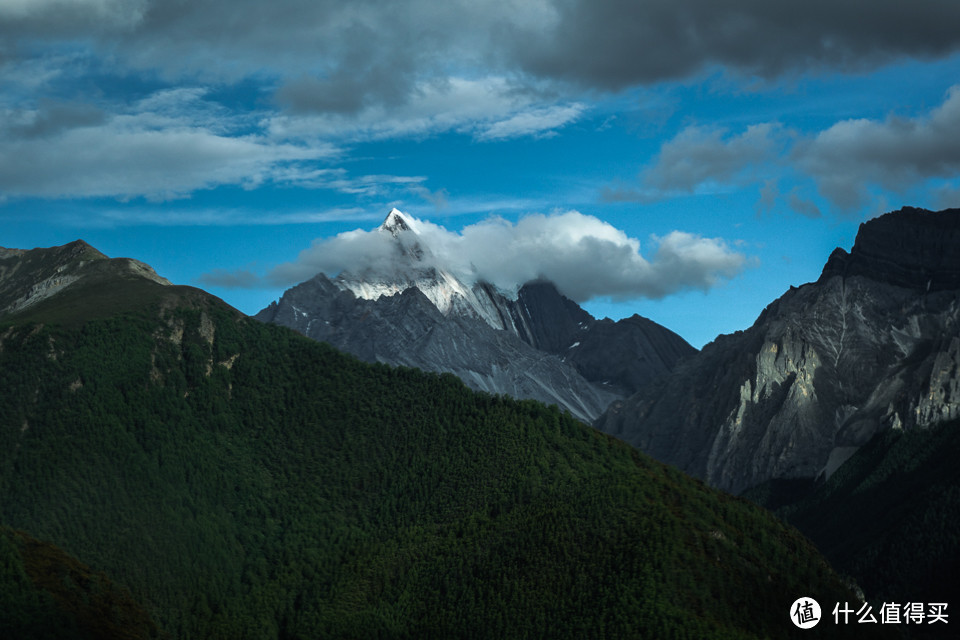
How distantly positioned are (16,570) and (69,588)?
9958 millimetres

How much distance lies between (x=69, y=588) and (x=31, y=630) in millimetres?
15251

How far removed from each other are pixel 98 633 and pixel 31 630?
38.0 ft

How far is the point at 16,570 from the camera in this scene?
193375mm

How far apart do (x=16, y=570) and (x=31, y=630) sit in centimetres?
1350

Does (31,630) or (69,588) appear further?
(69,588)

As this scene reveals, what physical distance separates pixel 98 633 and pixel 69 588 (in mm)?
11864

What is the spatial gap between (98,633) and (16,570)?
17.7 meters

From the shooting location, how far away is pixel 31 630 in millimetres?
184125

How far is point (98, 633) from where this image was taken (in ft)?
630
